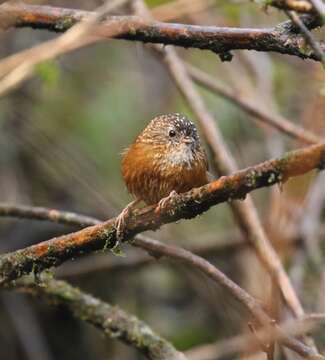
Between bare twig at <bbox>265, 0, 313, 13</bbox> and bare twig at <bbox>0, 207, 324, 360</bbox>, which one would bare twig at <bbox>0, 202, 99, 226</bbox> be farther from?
bare twig at <bbox>265, 0, 313, 13</bbox>

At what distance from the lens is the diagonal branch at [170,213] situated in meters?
2.27

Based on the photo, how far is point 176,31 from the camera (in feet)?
9.54

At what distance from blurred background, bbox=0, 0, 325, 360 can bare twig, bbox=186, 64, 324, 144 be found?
1.29ft

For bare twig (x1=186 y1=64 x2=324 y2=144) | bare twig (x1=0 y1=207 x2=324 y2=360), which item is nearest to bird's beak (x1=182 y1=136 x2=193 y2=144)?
bare twig (x1=0 y1=207 x2=324 y2=360)

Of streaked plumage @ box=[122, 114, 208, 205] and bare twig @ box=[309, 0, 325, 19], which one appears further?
streaked plumage @ box=[122, 114, 208, 205]

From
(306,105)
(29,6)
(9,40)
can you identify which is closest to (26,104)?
(9,40)

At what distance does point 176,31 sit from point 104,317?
1.45 meters

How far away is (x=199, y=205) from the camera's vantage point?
2543 mm

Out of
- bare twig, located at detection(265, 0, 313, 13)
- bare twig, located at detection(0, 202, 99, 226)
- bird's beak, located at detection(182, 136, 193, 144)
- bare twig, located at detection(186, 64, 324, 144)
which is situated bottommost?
bare twig, located at detection(265, 0, 313, 13)

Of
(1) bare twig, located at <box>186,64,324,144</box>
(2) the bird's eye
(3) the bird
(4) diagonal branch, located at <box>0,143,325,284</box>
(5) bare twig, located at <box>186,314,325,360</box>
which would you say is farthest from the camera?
(1) bare twig, located at <box>186,64,324,144</box>

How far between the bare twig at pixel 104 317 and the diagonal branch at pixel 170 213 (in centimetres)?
62

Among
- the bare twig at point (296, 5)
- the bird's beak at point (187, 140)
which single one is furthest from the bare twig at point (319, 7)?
the bird's beak at point (187, 140)

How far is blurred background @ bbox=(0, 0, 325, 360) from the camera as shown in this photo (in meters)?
5.77

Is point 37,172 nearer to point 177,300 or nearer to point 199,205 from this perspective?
point 177,300
